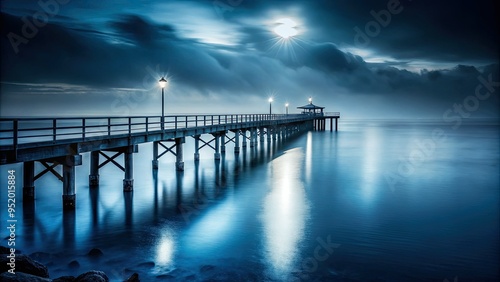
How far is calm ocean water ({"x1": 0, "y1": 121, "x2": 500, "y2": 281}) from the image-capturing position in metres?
9.90

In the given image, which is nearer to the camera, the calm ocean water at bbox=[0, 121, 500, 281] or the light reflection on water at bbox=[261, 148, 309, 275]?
the calm ocean water at bbox=[0, 121, 500, 281]

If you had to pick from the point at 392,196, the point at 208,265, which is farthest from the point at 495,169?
the point at 208,265

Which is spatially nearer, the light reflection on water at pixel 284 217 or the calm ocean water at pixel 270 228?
the calm ocean water at pixel 270 228

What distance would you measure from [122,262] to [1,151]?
15.7 ft

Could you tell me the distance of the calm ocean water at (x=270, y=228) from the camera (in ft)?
32.5

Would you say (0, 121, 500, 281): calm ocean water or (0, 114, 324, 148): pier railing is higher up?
(0, 114, 324, 148): pier railing

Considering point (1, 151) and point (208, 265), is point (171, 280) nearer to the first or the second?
point (208, 265)

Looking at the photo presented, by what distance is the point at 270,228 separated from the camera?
1370 centimetres

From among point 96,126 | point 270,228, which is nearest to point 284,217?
point 270,228

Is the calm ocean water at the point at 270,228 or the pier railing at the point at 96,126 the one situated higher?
the pier railing at the point at 96,126

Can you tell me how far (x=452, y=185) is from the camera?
2317 cm

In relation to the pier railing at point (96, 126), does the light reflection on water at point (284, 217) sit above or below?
below

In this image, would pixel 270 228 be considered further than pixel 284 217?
No

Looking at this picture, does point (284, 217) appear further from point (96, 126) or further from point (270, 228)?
point (96, 126)
